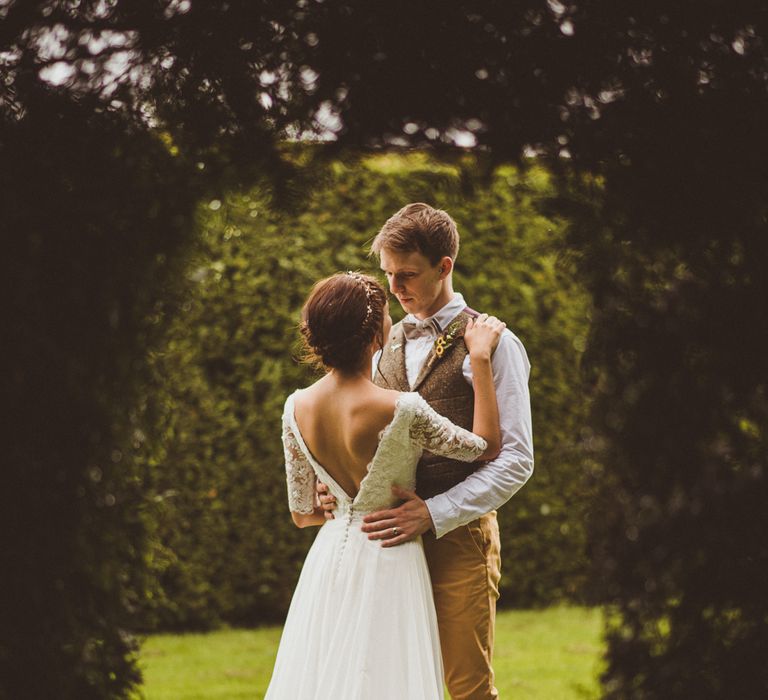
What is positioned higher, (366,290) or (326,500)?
(366,290)

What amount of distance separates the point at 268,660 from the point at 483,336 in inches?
146

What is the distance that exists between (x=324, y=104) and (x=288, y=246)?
4.49 meters

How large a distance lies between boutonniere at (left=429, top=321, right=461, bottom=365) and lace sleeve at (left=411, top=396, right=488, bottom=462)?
0.36 m

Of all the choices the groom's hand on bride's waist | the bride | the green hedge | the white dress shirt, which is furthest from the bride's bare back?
the green hedge

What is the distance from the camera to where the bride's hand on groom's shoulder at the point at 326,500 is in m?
3.31

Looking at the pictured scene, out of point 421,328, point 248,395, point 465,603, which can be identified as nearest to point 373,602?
point 465,603

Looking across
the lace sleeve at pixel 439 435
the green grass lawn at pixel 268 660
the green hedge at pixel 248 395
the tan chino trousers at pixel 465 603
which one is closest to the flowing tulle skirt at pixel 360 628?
the tan chino trousers at pixel 465 603

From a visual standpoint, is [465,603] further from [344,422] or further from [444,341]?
[444,341]

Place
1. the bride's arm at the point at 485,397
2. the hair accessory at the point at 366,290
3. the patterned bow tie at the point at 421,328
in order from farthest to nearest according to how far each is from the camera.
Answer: the patterned bow tie at the point at 421,328 → the bride's arm at the point at 485,397 → the hair accessory at the point at 366,290

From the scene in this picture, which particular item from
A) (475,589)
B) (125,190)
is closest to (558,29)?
(125,190)

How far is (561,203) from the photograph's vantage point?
2490 millimetres

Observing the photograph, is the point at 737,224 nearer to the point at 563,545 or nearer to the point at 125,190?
the point at 125,190

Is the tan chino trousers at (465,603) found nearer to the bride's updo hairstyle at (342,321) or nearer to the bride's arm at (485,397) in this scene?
the bride's arm at (485,397)

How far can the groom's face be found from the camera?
137 inches
